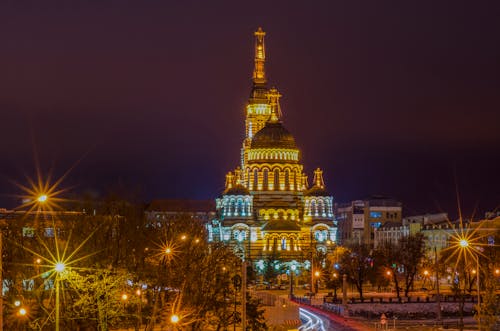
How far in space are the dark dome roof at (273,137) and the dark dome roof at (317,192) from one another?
682 centimetres

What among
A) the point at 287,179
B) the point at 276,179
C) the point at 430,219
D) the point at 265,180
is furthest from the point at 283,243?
the point at 430,219

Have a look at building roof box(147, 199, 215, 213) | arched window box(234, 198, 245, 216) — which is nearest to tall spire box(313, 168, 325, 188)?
arched window box(234, 198, 245, 216)

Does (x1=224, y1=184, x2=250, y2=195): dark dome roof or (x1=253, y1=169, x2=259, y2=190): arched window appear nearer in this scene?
(x1=224, y1=184, x2=250, y2=195): dark dome roof

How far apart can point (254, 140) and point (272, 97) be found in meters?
8.35

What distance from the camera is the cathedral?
447ft

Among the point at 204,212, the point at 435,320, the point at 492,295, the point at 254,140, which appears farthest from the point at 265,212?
the point at 492,295

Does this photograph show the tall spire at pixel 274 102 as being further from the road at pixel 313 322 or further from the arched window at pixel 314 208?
the road at pixel 313 322

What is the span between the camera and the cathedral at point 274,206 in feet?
447

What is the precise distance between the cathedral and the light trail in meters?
57.6

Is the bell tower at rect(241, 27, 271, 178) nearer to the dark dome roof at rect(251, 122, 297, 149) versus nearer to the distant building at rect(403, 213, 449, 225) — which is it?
the dark dome roof at rect(251, 122, 297, 149)

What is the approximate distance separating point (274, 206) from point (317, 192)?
8000mm

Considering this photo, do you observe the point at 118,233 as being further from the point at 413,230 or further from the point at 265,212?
the point at 413,230

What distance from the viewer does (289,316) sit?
6147cm

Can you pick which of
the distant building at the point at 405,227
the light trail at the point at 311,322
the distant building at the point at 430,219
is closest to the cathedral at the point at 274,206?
the distant building at the point at 405,227
